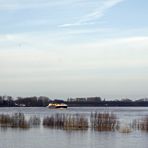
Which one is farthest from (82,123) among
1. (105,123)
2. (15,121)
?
A: (15,121)

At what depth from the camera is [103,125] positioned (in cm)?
4453

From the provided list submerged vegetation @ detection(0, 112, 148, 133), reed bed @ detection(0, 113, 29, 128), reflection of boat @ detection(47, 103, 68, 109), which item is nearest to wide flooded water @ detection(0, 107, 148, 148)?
submerged vegetation @ detection(0, 112, 148, 133)

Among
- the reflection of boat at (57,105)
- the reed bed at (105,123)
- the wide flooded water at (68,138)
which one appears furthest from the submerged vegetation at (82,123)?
the reflection of boat at (57,105)

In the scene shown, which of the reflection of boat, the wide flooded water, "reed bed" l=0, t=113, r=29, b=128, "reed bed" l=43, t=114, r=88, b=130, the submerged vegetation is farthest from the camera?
the reflection of boat

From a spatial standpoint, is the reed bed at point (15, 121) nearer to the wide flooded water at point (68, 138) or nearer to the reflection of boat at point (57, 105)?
the wide flooded water at point (68, 138)

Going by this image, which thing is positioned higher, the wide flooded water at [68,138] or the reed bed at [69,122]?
the reed bed at [69,122]

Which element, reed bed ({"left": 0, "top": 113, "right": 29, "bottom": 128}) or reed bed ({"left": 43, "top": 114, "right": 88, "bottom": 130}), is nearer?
reed bed ({"left": 43, "top": 114, "right": 88, "bottom": 130})

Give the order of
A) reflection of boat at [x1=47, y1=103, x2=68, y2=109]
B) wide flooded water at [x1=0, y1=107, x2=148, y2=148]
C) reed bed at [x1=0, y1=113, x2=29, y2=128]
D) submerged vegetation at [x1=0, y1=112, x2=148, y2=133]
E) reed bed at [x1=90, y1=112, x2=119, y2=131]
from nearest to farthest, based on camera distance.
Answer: wide flooded water at [x1=0, y1=107, x2=148, y2=148], reed bed at [x1=90, y1=112, x2=119, y2=131], submerged vegetation at [x1=0, y1=112, x2=148, y2=133], reed bed at [x1=0, y1=113, x2=29, y2=128], reflection of boat at [x1=47, y1=103, x2=68, y2=109]

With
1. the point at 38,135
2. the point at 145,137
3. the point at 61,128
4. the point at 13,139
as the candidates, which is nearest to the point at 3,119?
the point at 61,128

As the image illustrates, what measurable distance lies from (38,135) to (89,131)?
537 centimetres

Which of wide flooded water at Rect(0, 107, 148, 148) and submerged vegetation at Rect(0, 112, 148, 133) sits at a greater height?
submerged vegetation at Rect(0, 112, 148, 133)

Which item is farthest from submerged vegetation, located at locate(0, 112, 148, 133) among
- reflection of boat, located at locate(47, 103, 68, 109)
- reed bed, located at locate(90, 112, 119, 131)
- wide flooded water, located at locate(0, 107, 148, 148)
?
reflection of boat, located at locate(47, 103, 68, 109)

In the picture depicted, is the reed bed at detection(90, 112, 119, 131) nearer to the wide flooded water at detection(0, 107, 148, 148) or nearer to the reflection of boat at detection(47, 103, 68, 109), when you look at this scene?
the wide flooded water at detection(0, 107, 148, 148)

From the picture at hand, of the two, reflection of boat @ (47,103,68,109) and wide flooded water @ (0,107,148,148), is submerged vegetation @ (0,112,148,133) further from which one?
reflection of boat @ (47,103,68,109)
